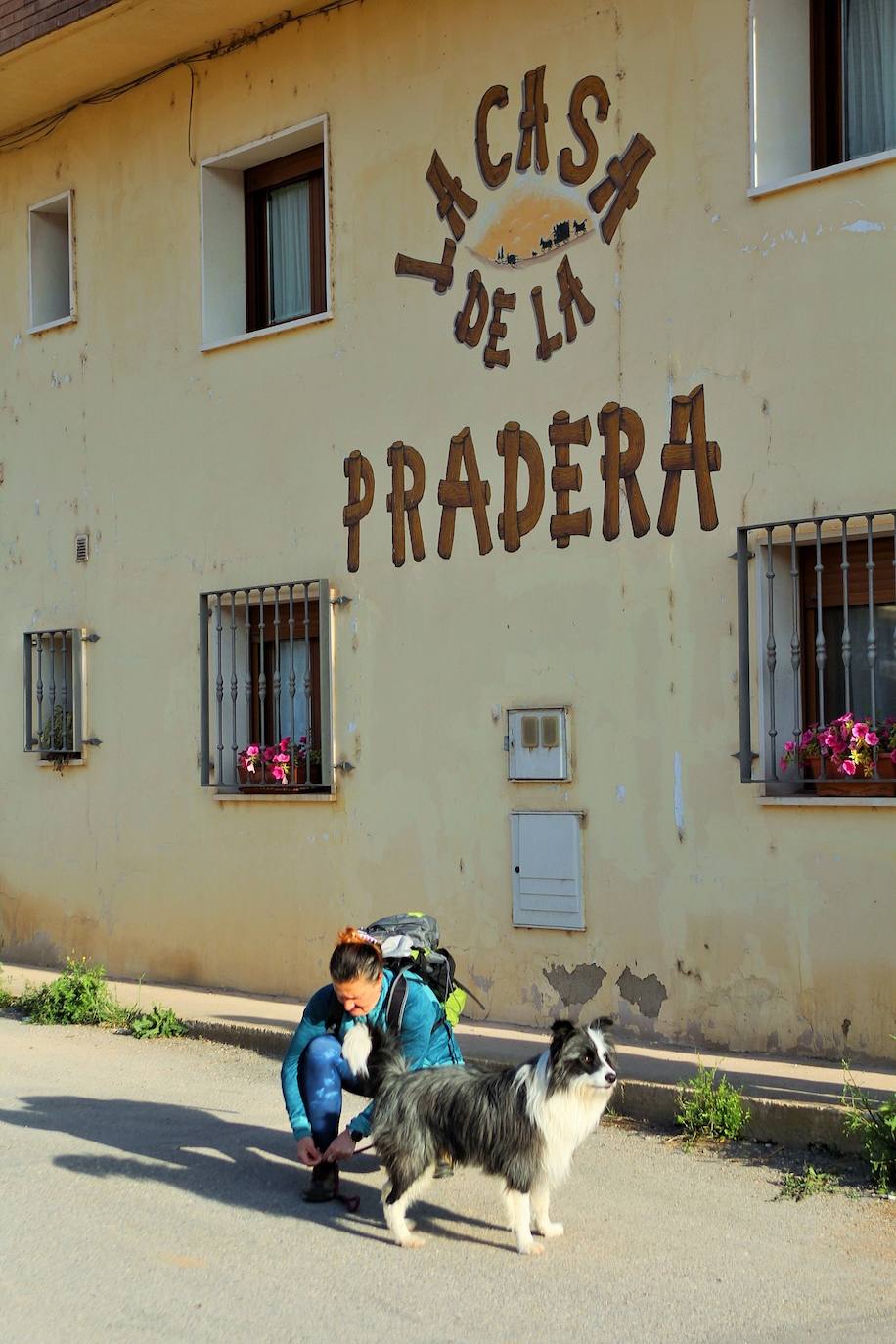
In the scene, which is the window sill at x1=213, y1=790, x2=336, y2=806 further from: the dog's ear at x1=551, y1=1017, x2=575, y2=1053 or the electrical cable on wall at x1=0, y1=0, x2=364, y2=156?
the dog's ear at x1=551, y1=1017, x2=575, y2=1053

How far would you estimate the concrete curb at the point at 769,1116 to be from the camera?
679cm

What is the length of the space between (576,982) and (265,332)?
200 inches

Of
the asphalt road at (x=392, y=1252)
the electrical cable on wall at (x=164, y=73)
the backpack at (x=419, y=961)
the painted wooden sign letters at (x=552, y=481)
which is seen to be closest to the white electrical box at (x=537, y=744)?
the painted wooden sign letters at (x=552, y=481)

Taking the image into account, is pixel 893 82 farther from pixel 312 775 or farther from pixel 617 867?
pixel 312 775

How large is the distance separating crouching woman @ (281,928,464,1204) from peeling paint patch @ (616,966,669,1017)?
9.37ft

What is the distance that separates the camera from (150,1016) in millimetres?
10148

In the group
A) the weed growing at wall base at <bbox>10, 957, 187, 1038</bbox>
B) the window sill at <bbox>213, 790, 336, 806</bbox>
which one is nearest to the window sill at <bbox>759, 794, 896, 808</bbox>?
the window sill at <bbox>213, 790, 336, 806</bbox>

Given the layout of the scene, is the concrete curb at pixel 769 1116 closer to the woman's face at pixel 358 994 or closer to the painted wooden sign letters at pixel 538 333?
the woman's face at pixel 358 994

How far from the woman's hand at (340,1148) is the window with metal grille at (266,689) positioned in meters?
4.75

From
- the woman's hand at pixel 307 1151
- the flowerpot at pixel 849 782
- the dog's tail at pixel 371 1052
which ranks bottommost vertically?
the woman's hand at pixel 307 1151

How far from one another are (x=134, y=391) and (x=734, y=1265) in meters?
8.92

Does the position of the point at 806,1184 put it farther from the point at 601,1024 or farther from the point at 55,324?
the point at 55,324

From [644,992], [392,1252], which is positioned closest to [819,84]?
[644,992]

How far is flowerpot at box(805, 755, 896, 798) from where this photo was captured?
8.04 m
